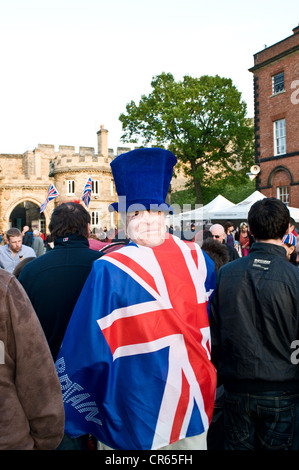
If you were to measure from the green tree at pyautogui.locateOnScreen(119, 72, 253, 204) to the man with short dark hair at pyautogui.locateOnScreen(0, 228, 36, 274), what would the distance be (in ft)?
80.4

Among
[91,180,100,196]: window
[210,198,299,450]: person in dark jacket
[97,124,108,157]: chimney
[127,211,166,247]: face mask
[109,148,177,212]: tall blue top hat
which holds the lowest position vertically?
[210,198,299,450]: person in dark jacket

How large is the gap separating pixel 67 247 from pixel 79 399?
3.77 ft

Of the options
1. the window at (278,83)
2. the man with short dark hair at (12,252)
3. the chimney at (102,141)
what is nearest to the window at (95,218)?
the chimney at (102,141)

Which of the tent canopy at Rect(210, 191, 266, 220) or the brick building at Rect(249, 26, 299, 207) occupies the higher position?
the brick building at Rect(249, 26, 299, 207)

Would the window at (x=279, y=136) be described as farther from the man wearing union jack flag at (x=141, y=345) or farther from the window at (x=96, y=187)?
the man wearing union jack flag at (x=141, y=345)

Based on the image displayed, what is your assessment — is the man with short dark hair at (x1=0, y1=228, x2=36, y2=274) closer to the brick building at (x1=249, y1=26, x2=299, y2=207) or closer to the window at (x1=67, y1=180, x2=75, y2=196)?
the brick building at (x1=249, y1=26, x2=299, y2=207)

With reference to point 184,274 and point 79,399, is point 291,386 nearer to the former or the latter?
point 184,274

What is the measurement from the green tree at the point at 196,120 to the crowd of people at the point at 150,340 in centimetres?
2852

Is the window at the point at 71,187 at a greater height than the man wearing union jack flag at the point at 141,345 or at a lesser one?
greater

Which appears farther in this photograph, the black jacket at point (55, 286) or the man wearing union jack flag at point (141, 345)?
the black jacket at point (55, 286)

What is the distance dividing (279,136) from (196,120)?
9425 mm

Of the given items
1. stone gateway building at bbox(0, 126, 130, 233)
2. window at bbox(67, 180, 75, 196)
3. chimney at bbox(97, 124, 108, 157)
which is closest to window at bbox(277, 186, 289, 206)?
stone gateway building at bbox(0, 126, 130, 233)

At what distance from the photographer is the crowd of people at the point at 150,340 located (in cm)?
169

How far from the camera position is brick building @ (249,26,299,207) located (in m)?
21.7
